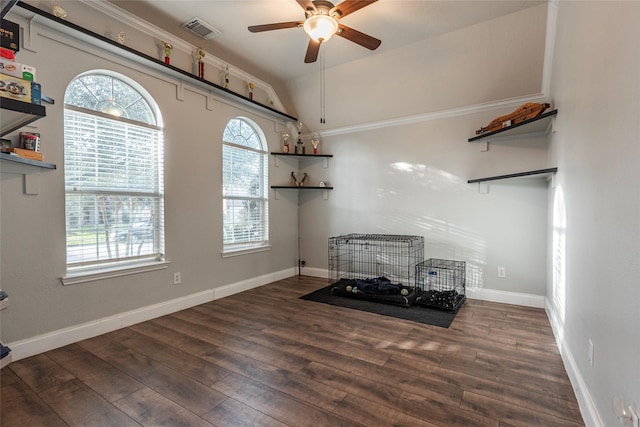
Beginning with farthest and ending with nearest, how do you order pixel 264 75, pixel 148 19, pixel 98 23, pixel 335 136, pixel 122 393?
pixel 335 136 < pixel 264 75 < pixel 148 19 < pixel 98 23 < pixel 122 393

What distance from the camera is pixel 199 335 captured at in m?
2.86

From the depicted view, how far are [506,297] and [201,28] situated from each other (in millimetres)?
4759

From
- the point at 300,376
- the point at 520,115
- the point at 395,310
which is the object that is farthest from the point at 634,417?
the point at 520,115

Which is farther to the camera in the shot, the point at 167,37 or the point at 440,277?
the point at 440,277

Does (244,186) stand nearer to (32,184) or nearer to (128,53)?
(128,53)

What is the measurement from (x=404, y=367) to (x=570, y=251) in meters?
1.46

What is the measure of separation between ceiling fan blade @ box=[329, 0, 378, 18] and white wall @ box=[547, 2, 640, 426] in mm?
1414

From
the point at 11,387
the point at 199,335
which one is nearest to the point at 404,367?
the point at 199,335

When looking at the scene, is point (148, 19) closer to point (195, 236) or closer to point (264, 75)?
point (264, 75)

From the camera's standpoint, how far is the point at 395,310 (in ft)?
11.5

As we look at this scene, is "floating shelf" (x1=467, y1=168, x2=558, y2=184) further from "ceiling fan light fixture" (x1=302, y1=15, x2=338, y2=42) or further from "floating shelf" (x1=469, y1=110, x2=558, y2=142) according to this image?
"ceiling fan light fixture" (x1=302, y1=15, x2=338, y2=42)

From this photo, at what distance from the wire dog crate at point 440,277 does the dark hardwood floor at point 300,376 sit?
66 centimetres

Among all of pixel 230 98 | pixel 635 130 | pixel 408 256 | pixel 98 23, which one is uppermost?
pixel 98 23

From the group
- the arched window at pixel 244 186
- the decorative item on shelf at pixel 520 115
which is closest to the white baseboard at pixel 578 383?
the decorative item on shelf at pixel 520 115
